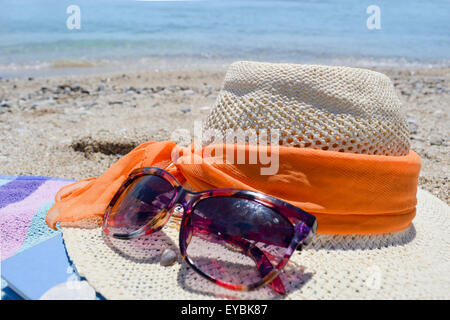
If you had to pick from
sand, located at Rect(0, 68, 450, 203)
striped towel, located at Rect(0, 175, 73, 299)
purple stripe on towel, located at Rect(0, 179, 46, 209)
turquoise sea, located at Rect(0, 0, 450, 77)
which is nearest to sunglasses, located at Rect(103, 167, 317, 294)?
striped towel, located at Rect(0, 175, 73, 299)

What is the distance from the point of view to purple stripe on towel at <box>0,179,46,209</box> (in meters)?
1.90

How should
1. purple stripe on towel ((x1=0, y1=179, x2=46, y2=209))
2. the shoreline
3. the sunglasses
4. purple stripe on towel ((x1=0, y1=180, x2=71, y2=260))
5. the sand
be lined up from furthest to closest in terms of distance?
1. the shoreline
2. the sand
3. purple stripe on towel ((x1=0, y1=179, x2=46, y2=209))
4. purple stripe on towel ((x1=0, y1=180, x2=71, y2=260))
5. the sunglasses

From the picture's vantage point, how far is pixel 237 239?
3.65ft

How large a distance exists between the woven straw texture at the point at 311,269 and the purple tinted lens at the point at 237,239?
0.18 ft

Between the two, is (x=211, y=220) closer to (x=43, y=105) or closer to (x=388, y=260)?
(x=388, y=260)

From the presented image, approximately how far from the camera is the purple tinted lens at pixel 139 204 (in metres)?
1.25

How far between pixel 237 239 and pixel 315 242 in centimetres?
27

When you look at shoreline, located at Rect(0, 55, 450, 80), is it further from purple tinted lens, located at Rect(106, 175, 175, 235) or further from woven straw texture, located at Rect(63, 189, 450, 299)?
woven straw texture, located at Rect(63, 189, 450, 299)

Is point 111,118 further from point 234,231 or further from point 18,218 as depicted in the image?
point 234,231

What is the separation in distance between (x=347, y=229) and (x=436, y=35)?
18352 mm

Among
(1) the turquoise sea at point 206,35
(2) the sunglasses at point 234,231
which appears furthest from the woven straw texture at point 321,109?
(1) the turquoise sea at point 206,35

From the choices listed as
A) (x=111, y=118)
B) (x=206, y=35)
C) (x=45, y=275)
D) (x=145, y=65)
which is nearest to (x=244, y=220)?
(x=45, y=275)

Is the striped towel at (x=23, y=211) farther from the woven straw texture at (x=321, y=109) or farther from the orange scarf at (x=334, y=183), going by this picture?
the woven straw texture at (x=321, y=109)

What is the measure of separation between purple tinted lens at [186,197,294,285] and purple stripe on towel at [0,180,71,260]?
0.84m
